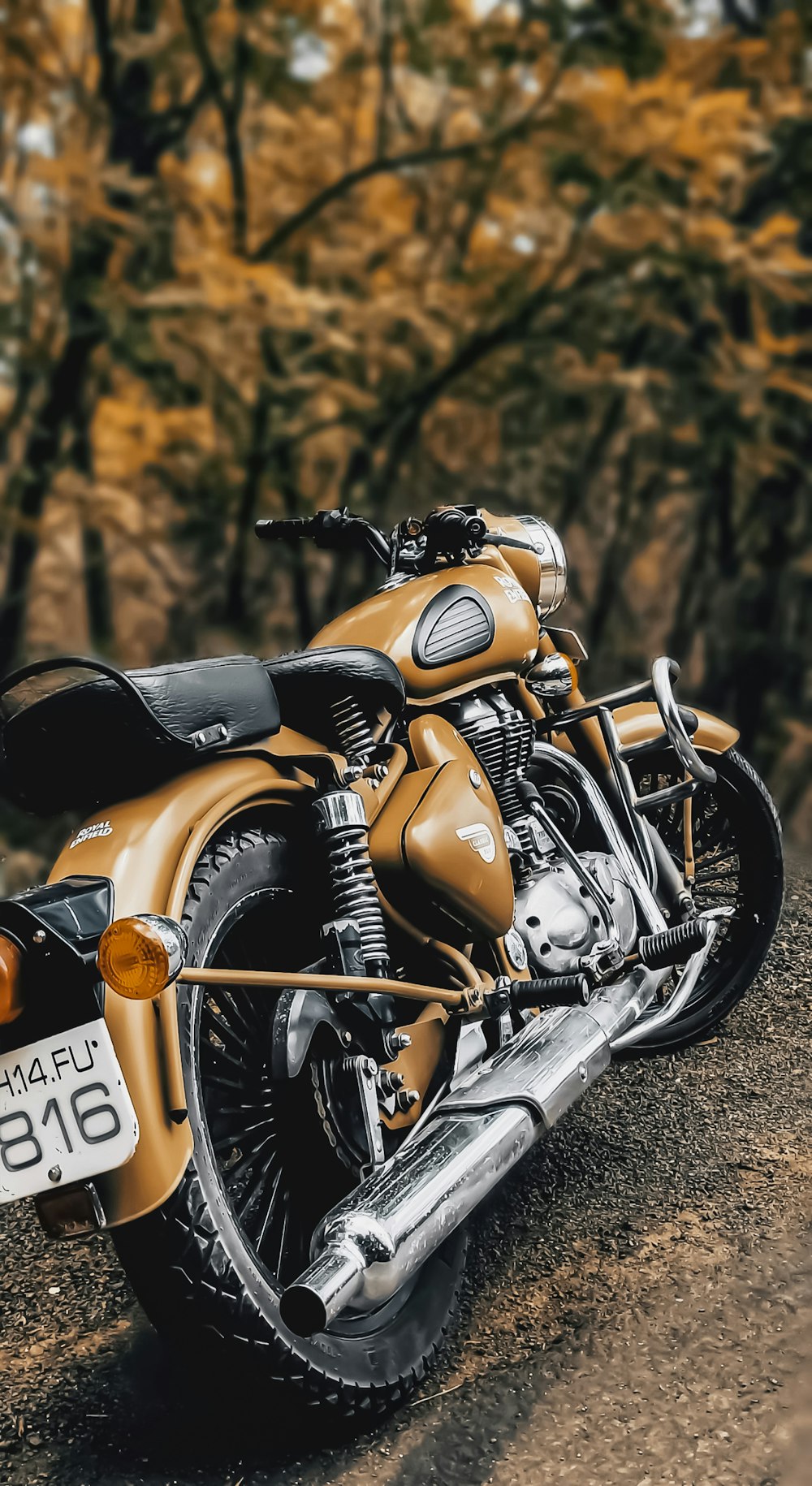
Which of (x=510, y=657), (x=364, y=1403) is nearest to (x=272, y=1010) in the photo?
(x=364, y=1403)

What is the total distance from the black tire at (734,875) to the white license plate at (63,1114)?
1832 mm

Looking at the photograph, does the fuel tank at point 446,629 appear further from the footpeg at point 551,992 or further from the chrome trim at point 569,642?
the footpeg at point 551,992

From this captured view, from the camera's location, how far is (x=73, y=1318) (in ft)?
7.04

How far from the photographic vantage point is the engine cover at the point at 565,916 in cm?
248

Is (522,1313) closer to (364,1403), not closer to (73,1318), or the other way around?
(364,1403)

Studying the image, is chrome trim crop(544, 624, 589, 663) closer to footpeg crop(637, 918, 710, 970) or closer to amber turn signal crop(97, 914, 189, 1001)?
footpeg crop(637, 918, 710, 970)

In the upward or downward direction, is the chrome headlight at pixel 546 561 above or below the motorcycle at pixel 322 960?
above

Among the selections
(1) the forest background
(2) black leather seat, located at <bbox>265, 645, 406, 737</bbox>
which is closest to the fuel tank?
(2) black leather seat, located at <bbox>265, 645, 406, 737</bbox>

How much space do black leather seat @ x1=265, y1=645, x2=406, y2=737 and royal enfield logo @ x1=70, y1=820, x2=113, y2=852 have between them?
0.39m

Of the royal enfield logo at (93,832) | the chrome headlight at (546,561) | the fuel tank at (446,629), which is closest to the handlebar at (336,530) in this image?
the fuel tank at (446,629)

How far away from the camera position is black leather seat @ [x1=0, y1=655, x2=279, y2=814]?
1695 mm

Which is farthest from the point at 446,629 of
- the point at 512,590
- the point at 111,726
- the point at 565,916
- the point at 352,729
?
the point at 111,726

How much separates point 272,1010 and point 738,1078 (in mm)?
1471

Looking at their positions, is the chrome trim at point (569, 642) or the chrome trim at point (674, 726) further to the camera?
the chrome trim at point (569, 642)
